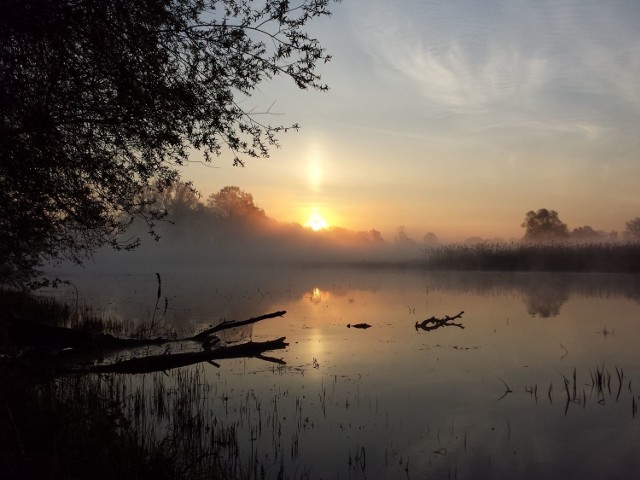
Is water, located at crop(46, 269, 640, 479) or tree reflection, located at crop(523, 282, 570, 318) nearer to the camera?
water, located at crop(46, 269, 640, 479)

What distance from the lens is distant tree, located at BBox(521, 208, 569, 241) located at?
11469 centimetres

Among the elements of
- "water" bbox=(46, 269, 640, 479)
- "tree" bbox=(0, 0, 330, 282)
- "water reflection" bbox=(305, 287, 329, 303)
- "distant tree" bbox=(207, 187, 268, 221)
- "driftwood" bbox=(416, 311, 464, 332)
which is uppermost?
"distant tree" bbox=(207, 187, 268, 221)

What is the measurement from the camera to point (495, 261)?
53969 mm

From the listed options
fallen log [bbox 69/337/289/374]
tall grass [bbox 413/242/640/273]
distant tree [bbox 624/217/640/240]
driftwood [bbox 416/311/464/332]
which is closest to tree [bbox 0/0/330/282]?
fallen log [bbox 69/337/289/374]

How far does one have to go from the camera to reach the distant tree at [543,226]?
11469cm

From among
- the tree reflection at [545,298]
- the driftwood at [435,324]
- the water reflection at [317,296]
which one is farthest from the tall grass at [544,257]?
the driftwood at [435,324]

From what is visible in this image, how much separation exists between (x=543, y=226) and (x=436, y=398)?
116 m

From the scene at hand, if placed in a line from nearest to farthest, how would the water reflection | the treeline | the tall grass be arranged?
the water reflection < the tall grass < the treeline

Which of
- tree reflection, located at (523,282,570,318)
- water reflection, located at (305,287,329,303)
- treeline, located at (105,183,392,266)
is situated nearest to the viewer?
tree reflection, located at (523,282,570,318)

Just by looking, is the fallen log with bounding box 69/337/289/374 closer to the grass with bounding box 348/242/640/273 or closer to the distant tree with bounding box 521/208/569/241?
the grass with bounding box 348/242/640/273

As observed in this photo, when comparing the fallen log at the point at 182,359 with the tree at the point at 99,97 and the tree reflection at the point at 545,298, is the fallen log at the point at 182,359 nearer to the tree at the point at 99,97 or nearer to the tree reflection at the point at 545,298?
the tree at the point at 99,97

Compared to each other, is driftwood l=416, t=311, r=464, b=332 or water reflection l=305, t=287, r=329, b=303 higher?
water reflection l=305, t=287, r=329, b=303

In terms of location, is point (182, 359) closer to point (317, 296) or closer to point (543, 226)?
point (317, 296)

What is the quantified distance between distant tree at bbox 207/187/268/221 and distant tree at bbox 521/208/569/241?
215 ft
